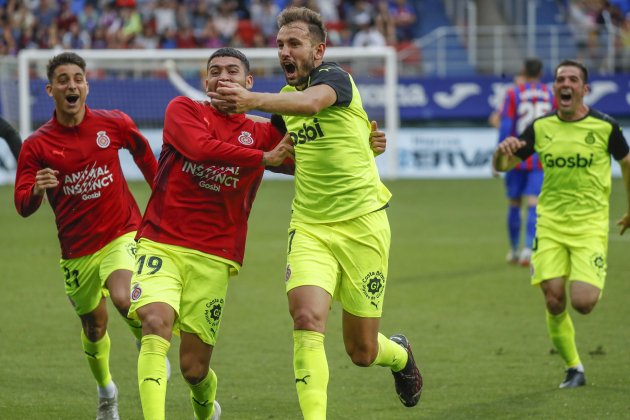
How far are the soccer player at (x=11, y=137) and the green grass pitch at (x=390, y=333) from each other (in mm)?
1728

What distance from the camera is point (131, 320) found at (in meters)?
7.05

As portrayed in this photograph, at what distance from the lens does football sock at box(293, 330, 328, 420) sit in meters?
5.81

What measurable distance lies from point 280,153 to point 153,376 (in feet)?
4.74

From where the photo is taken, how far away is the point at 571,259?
8281 millimetres

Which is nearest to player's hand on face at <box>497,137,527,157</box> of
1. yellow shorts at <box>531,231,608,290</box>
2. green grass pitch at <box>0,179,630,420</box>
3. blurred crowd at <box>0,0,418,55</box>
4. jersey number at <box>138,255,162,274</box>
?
yellow shorts at <box>531,231,608,290</box>

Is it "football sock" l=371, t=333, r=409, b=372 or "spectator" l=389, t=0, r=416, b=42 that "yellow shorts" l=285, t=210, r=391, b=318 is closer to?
→ "football sock" l=371, t=333, r=409, b=372

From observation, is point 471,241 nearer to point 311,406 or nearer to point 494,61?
point 311,406

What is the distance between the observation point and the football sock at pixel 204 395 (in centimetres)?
645

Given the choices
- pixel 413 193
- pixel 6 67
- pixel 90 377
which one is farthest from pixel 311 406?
pixel 6 67

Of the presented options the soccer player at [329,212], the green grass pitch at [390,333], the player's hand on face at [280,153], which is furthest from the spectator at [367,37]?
the player's hand on face at [280,153]

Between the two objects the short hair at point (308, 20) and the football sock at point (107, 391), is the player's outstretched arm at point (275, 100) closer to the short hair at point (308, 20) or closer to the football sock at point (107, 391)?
the short hair at point (308, 20)

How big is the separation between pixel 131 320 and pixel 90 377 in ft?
5.18

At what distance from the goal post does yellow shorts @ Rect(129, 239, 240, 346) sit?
17.3 m

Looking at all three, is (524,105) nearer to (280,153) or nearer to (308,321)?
(280,153)
